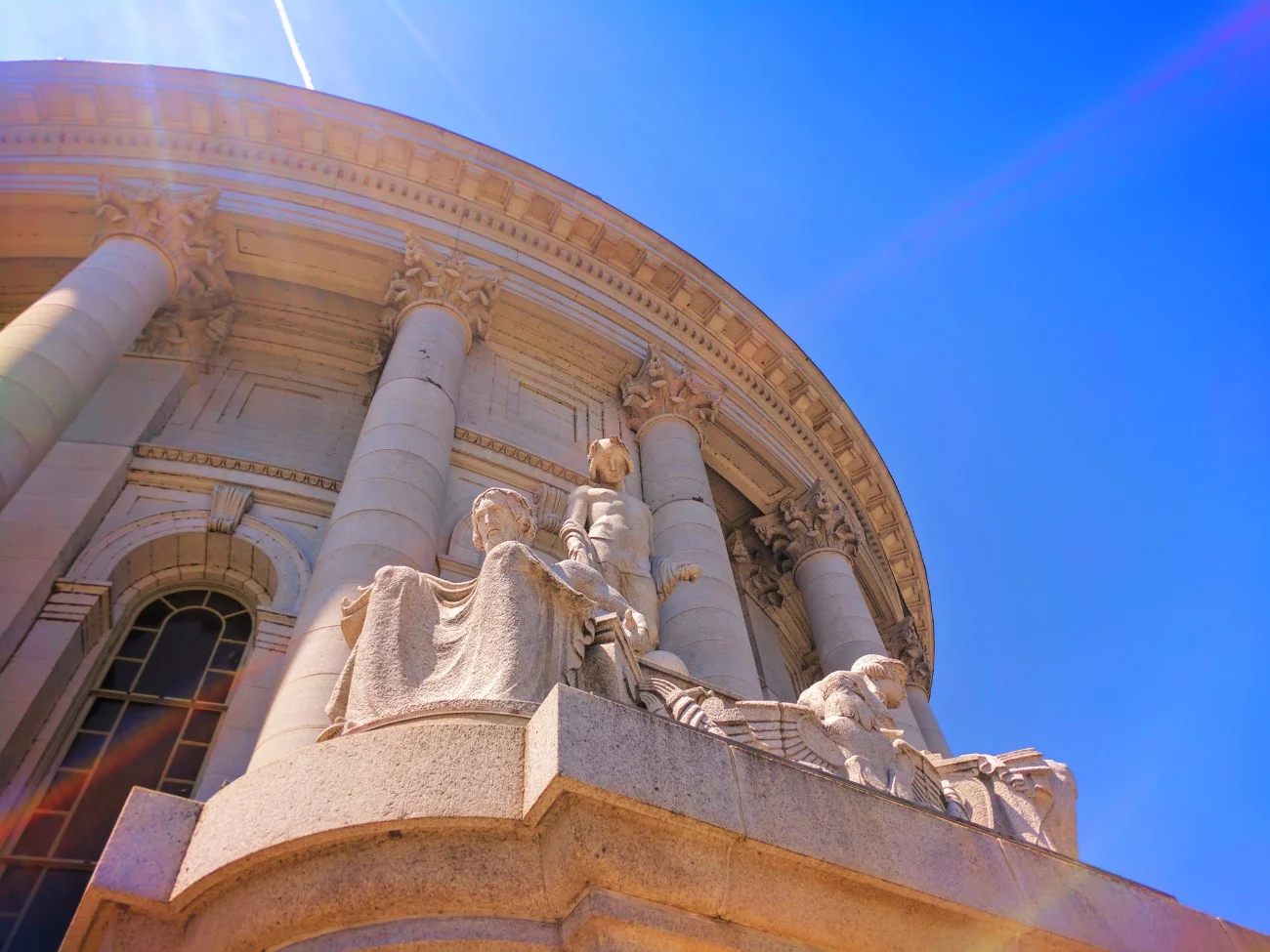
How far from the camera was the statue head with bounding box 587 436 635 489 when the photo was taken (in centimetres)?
1132

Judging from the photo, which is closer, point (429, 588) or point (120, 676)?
point (429, 588)

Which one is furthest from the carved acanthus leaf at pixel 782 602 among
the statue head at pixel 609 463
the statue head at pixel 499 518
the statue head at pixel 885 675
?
the statue head at pixel 499 518

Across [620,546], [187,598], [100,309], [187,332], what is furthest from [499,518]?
[187,332]

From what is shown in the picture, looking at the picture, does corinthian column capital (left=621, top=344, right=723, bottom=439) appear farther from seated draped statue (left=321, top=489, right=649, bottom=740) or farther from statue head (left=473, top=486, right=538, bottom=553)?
seated draped statue (left=321, top=489, right=649, bottom=740)

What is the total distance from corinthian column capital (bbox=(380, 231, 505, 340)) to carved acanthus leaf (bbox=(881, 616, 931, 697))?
12.9 metres

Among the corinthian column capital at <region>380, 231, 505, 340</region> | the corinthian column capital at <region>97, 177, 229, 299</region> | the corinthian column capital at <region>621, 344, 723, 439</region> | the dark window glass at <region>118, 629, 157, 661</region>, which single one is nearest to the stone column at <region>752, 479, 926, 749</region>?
the corinthian column capital at <region>621, 344, 723, 439</region>

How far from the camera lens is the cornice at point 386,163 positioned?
672 inches

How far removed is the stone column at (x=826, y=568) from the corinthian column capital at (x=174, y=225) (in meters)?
12.2

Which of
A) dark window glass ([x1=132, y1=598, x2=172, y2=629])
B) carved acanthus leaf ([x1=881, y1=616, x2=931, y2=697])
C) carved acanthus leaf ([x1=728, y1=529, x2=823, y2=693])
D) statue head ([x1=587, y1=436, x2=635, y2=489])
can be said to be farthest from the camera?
carved acanthus leaf ([x1=881, y1=616, x2=931, y2=697])

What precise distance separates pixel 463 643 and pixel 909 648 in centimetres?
1895

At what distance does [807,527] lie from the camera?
20688mm

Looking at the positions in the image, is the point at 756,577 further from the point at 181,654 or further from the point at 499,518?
the point at 499,518

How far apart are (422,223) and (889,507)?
46.7 feet

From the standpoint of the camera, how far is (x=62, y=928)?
9.00m
